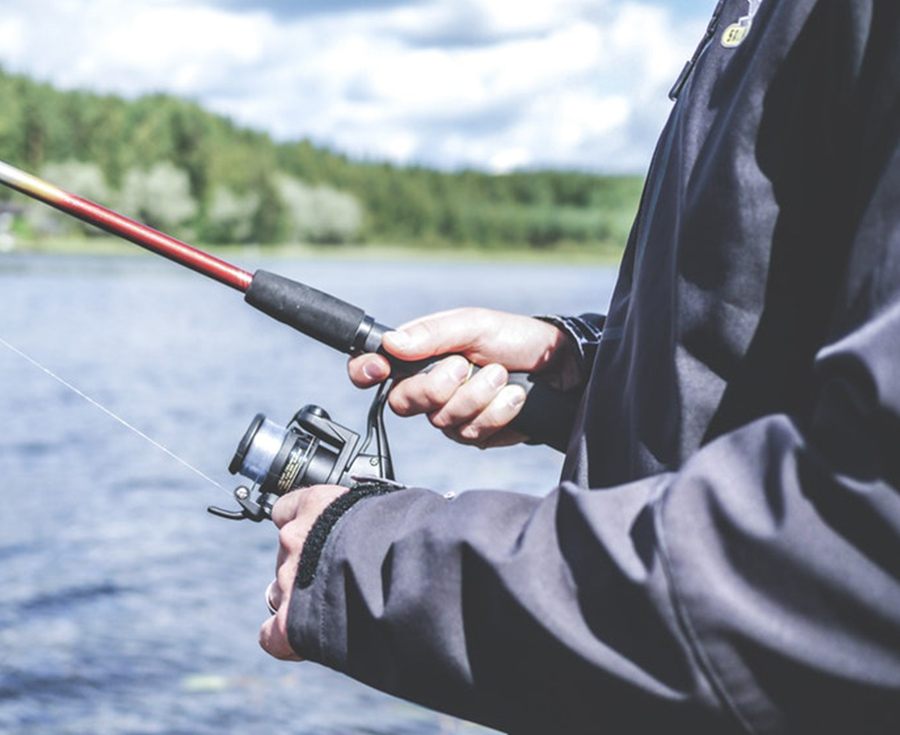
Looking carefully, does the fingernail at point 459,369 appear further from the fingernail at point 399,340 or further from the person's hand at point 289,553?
the person's hand at point 289,553

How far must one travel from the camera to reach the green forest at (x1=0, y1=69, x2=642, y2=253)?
6444 cm

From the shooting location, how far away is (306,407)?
2.17 metres

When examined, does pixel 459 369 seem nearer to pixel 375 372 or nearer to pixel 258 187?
pixel 375 372

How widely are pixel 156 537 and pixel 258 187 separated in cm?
7203

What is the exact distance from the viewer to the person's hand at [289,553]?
1.48 metres

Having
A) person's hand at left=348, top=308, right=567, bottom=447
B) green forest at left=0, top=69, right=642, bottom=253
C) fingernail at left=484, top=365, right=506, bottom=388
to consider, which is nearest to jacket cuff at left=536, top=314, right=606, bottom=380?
person's hand at left=348, top=308, right=567, bottom=447

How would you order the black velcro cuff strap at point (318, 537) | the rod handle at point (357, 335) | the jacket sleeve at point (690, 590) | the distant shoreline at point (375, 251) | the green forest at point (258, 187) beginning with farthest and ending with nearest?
1. the green forest at point (258, 187)
2. the distant shoreline at point (375, 251)
3. the rod handle at point (357, 335)
4. the black velcro cuff strap at point (318, 537)
5. the jacket sleeve at point (690, 590)

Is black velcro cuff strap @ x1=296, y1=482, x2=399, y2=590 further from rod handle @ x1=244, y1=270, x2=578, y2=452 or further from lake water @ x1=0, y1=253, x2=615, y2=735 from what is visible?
lake water @ x1=0, y1=253, x2=615, y2=735

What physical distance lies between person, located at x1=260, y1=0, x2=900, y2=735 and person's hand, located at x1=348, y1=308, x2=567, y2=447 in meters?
0.50

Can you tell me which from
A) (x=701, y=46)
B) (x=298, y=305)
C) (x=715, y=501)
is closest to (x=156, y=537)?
(x=298, y=305)

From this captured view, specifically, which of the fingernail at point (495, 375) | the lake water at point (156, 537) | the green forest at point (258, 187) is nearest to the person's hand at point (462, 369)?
the fingernail at point (495, 375)

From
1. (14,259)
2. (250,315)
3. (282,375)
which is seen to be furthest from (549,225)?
(282,375)

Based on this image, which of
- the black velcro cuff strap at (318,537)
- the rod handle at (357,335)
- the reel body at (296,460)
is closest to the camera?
the black velcro cuff strap at (318,537)

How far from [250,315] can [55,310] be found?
4.28 metres
